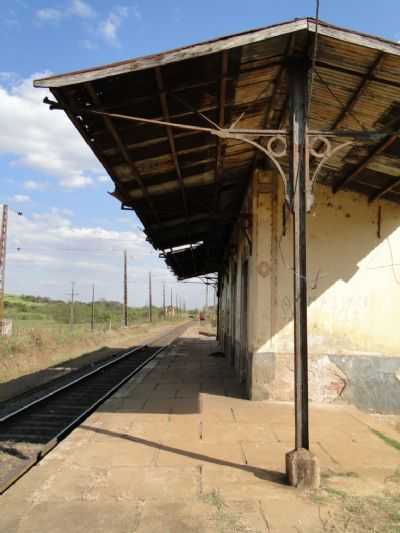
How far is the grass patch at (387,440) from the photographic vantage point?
20.3 ft

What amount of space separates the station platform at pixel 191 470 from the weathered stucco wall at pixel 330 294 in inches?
22.6

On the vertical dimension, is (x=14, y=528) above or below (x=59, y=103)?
below

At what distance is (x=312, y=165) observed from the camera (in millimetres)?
8719

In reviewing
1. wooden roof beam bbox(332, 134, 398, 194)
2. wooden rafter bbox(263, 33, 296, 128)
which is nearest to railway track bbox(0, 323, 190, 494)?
wooden rafter bbox(263, 33, 296, 128)

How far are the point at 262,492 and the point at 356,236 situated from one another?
561 cm

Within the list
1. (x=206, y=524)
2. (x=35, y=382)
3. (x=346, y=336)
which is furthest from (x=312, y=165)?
(x=35, y=382)

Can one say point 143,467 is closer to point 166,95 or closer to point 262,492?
point 262,492

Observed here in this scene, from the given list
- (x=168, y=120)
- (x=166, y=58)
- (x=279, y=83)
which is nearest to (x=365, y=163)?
(x=279, y=83)

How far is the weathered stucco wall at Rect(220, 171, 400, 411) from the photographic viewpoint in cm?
851

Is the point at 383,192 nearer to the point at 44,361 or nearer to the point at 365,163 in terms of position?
the point at 365,163

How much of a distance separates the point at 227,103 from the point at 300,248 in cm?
258

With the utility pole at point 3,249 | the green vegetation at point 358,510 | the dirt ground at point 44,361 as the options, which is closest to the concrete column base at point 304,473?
the green vegetation at point 358,510

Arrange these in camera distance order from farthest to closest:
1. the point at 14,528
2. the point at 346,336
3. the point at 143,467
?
the point at 346,336, the point at 143,467, the point at 14,528

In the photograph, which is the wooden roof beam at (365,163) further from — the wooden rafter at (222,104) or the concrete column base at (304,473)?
the concrete column base at (304,473)
